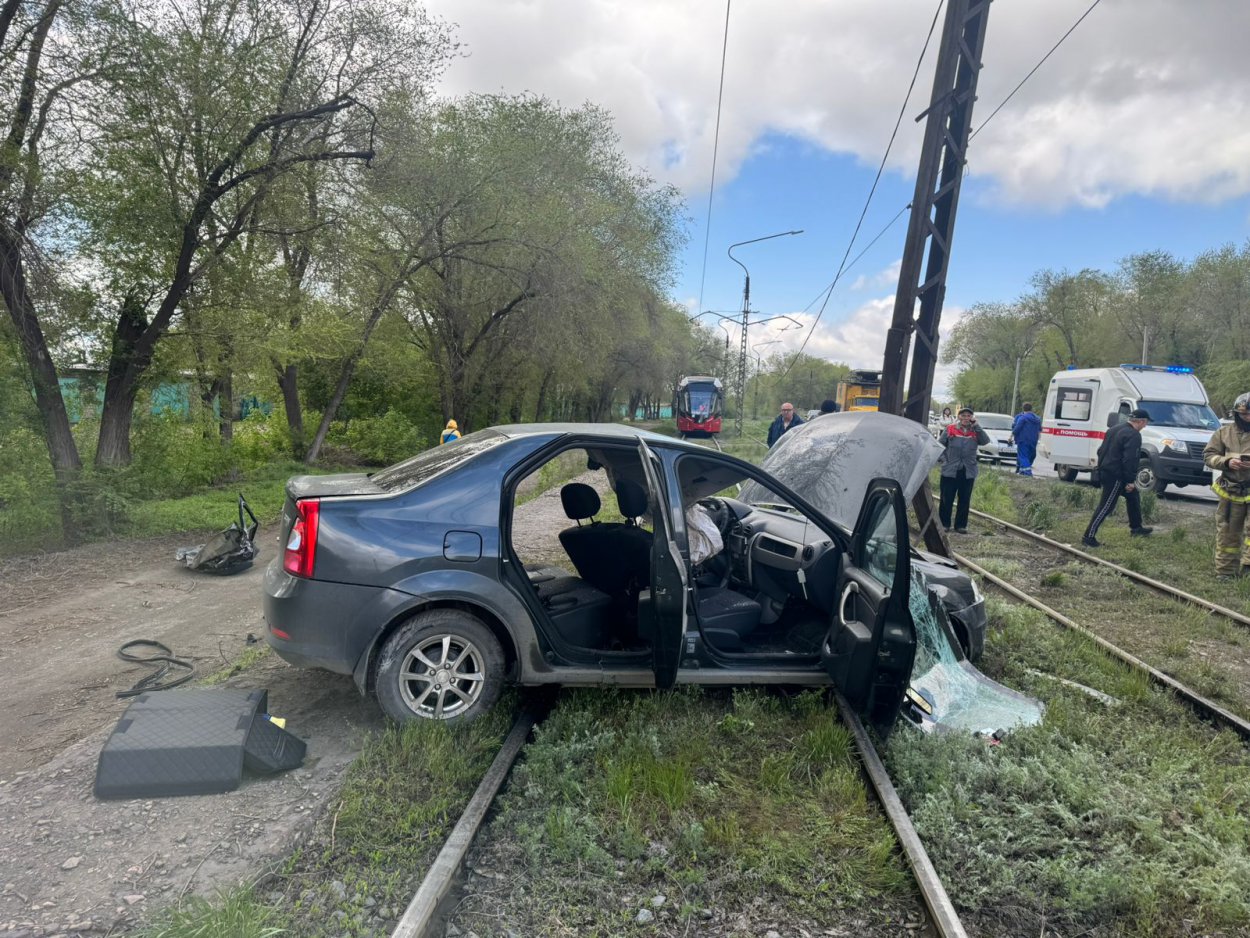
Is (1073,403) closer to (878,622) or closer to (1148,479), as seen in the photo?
(1148,479)

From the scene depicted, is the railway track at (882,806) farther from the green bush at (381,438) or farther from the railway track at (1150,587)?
the green bush at (381,438)

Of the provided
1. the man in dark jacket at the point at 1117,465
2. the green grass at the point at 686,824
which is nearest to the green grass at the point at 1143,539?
the man in dark jacket at the point at 1117,465

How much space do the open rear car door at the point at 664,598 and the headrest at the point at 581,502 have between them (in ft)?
3.48

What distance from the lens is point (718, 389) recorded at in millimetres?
42500

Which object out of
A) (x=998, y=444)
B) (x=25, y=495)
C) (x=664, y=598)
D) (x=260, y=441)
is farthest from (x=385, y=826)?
(x=998, y=444)

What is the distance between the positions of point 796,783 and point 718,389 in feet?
129

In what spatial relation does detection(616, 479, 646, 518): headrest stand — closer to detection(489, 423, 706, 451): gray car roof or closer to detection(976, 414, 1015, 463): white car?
detection(489, 423, 706, 451): gray car roof

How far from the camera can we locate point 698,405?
41.5m

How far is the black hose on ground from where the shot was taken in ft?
16.9

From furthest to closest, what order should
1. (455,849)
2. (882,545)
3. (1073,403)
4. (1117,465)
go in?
(1073,403) → (1117,465) → (882,545) → (455,849)

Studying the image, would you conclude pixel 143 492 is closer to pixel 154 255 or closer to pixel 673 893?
pixel 154 255

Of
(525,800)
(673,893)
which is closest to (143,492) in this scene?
(525,800)

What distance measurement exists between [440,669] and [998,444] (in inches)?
1013

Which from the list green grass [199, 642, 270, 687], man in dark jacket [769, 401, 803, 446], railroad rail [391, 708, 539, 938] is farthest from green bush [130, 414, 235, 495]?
man in dark jacket [769, 401, 803, 446]
